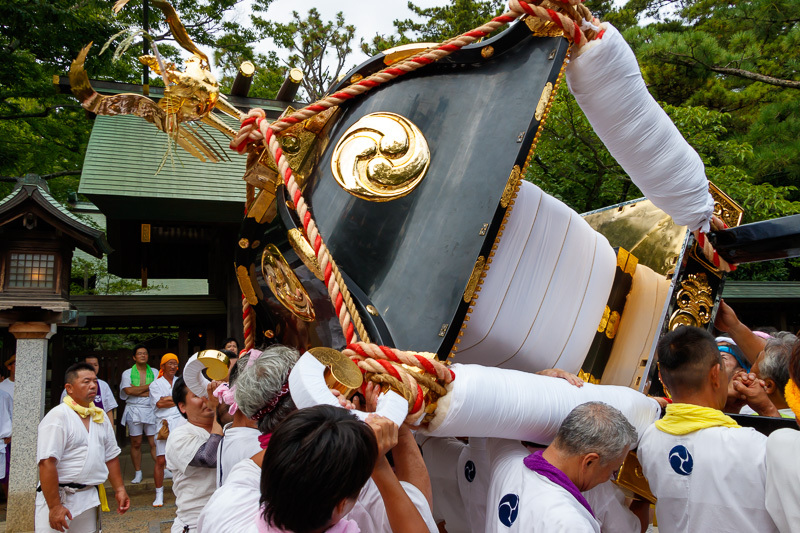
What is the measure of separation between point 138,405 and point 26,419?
76.1 inches

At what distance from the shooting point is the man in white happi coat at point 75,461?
4051 mm

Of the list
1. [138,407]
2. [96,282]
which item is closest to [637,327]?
[138,407]

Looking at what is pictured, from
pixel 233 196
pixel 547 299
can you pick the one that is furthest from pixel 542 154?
pixel 547 299

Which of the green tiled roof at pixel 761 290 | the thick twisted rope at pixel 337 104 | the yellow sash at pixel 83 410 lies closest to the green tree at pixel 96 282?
the yellow sash at pixel 83 410

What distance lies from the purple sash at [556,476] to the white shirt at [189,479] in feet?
6.26

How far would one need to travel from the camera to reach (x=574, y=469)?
1928 mm

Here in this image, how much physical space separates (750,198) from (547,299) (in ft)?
24.3

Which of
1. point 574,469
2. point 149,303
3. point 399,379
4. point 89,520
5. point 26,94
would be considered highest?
point 399,379

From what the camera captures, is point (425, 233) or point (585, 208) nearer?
point (425, 233)

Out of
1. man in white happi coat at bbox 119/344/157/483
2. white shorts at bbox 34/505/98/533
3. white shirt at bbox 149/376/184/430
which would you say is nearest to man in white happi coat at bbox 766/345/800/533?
Result: white shorts at bbox 34/505/98/533

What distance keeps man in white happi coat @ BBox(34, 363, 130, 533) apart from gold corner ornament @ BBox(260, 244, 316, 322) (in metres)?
2.64

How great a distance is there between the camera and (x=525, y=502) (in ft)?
6.25

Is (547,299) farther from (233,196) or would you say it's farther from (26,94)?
(26,94)

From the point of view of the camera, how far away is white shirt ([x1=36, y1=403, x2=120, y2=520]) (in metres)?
4.18
